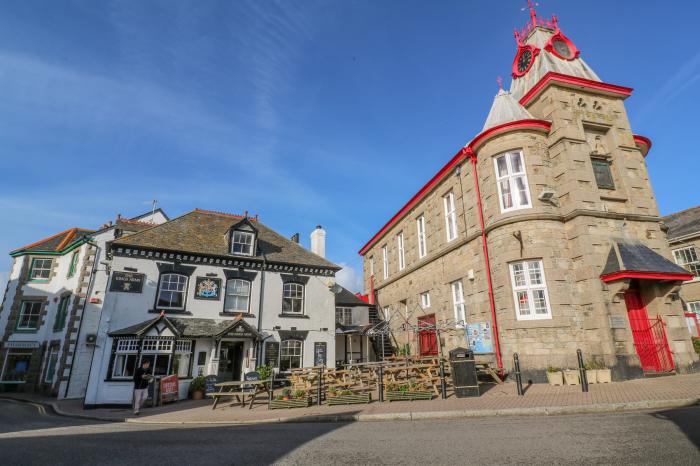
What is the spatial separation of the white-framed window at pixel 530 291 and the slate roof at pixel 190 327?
11428mm

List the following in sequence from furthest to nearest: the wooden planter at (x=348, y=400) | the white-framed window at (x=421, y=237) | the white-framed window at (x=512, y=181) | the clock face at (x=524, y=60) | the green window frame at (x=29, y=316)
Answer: the green window frame at (x=29, y=316)
the white-framed window at (x=421, y=237)
the clock face at (x=524, y=60)
the white-framed window at (x=512, y=181)
the wooden planter at (x=348, y=400)

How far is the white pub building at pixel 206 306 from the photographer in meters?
15.0

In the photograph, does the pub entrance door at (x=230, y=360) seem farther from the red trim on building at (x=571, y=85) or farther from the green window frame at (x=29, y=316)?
the red trim on building at (x=571, y=85)

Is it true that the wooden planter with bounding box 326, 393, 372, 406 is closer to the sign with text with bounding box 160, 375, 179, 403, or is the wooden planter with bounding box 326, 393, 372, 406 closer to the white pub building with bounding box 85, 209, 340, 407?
the white pub building with bounding box 85, 209, 340, 407

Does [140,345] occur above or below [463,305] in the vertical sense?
below

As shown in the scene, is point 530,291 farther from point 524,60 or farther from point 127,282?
point 127,282

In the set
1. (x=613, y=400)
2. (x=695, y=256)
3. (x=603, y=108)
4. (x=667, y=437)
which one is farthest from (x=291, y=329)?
(x=695, y=256)

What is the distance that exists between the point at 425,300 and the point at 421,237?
383 cm

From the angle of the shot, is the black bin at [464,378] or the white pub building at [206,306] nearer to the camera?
the black bin at [464,378]

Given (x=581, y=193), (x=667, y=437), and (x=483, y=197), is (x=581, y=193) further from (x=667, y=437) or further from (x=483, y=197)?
(x=667, y=437)

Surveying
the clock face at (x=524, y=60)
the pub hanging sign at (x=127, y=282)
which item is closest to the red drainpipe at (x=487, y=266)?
the clock face at (x=524, y=60)

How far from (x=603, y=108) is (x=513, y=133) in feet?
15.3

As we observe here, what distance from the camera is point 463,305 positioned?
16.3 meters

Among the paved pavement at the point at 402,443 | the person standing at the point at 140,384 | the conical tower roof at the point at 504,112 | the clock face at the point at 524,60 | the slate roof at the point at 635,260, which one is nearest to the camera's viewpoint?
the paved pavement at the point at 402,443
